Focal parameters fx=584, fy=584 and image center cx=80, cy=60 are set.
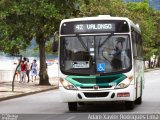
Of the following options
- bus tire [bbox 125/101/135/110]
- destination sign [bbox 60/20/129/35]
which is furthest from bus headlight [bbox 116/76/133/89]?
destination sign [bbox 60/20/129/35]

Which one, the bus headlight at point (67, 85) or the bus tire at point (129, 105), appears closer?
the bus headlight at point (67, 85)

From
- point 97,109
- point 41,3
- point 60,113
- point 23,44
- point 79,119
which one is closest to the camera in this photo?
point 79,119

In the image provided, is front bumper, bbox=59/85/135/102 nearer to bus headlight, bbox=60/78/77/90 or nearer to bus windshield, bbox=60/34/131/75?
bus headlight, bbox=60/78/77/90

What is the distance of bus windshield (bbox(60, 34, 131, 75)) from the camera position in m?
18.6

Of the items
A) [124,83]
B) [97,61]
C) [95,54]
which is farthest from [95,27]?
[124,83]

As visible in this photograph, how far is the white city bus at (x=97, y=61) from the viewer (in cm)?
1842

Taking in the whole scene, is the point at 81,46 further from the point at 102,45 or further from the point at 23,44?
the point at 23,44

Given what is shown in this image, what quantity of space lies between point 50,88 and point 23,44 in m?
3.86

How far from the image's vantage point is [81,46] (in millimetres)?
18906

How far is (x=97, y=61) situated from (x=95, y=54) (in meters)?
0.25

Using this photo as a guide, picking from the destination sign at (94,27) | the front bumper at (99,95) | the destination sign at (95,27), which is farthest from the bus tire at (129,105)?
the destination sign at (95,27)

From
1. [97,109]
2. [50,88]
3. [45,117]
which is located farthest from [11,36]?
[45,117]

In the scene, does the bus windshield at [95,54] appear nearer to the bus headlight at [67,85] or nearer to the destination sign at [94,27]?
the destination sign at [94,27]

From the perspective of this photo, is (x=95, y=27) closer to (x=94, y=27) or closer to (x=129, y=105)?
(x=94, y=27)
